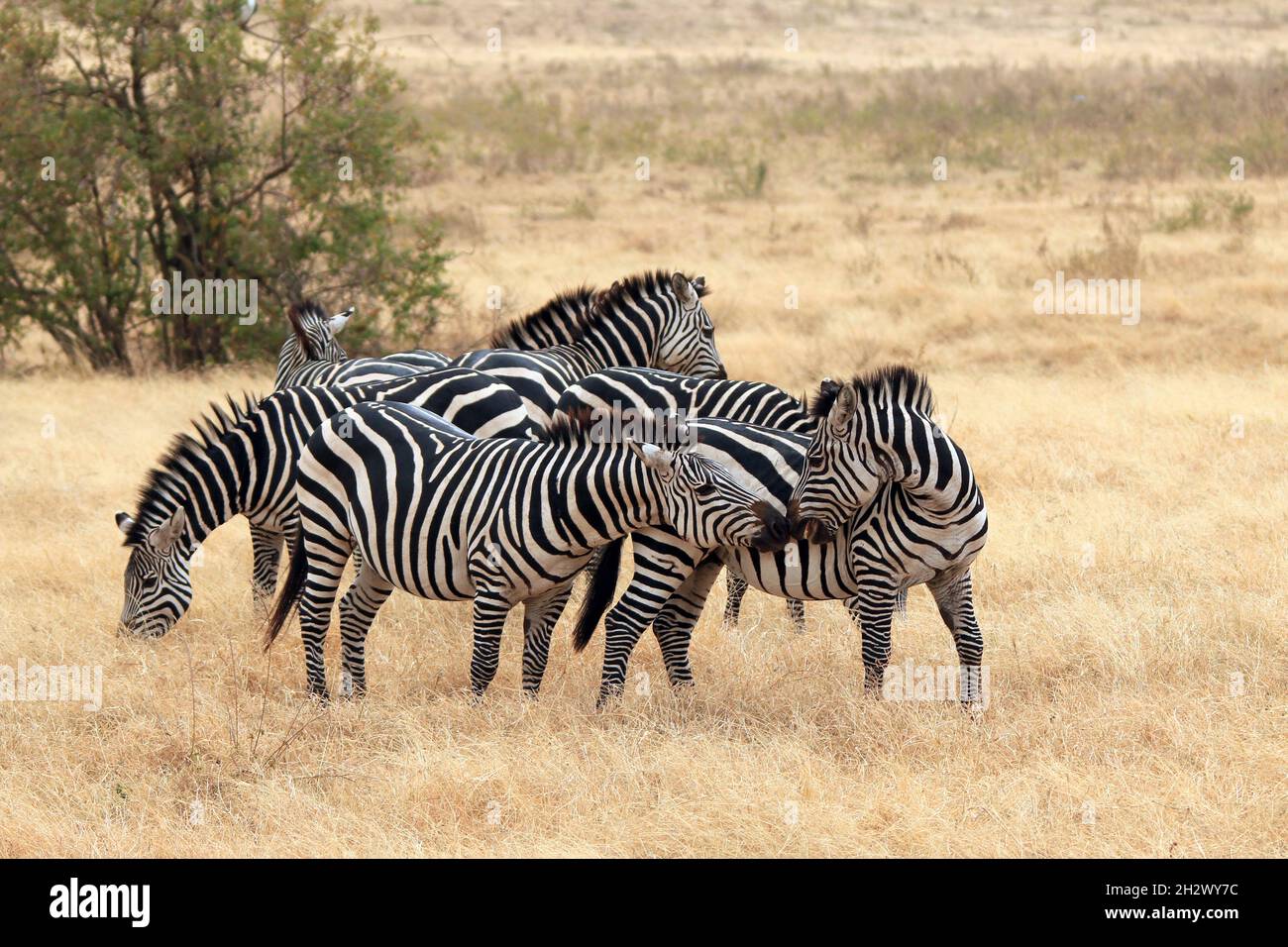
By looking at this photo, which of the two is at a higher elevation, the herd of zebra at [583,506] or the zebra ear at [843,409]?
the zebra ear at [843,409]

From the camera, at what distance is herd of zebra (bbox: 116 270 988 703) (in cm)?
573

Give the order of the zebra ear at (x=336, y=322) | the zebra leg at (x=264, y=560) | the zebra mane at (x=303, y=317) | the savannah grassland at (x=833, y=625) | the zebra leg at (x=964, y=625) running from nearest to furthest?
the savannah grassland at (x=833, y=625) → the zebra leg at (x=964, y=625) → the zebra leg at (x=264, y=560) → the zebra mane at (x=303, y=317) → the zebra ear at (x=336, y=322)

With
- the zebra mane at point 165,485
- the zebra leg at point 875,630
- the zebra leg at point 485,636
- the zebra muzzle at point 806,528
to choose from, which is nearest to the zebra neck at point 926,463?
the zebra muzzle at point 806,528

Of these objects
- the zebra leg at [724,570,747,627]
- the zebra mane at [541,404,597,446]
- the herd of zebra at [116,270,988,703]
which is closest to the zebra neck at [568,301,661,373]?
the herd of zebra at [116,270,988,703]

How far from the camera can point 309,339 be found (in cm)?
940

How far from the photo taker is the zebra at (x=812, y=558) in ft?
19.0

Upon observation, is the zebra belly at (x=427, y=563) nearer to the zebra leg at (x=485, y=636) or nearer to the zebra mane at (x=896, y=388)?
the zebra leg at (x=485, y=636)

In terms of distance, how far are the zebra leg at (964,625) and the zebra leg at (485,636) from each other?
1.80 m

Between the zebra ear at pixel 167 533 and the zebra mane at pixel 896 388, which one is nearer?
the zebra mane at pixel 896 388

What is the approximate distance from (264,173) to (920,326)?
6345 millimetres

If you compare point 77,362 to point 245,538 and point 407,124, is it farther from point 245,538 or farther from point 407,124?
point 245,538

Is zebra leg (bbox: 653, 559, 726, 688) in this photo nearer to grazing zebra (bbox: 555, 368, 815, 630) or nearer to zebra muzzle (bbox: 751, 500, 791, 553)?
zebra muzzle (bbox: 751, 500, 791, 553)

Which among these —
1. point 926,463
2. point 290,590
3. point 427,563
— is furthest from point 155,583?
point 926,463

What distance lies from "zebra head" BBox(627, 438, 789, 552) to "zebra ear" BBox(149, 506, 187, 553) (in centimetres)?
237
